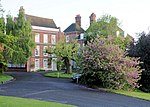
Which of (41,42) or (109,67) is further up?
(41,42)

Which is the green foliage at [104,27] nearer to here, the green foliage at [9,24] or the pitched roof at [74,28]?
the pitched roof at [74,28]

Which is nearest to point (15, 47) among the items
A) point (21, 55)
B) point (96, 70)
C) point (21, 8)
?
point (21, 55)

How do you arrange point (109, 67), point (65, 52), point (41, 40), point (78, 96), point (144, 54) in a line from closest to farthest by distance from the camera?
point (78, 96)
point (109, 67)
point (144, 54)
point (65, 52)
point (41, 40)

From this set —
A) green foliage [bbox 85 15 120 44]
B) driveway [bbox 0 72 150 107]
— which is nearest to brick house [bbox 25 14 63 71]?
green foliage [bbox 85 15 120 44]

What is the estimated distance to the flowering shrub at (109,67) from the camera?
72.5 ft

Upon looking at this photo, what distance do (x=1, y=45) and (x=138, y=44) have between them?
50.1 ft

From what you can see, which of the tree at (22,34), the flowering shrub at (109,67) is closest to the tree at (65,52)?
the tree at (22,34)

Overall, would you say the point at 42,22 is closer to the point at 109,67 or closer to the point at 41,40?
the point at 41,40

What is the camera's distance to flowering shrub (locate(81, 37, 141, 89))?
72.5ft

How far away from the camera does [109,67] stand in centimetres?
2206

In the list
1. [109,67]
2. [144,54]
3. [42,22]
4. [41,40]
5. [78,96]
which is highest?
[42,22]

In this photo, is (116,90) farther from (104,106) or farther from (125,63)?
(104,106)

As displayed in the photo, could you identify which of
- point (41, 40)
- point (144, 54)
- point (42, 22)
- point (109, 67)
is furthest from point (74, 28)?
point (109, 67)

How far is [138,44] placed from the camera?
26.2 metres
